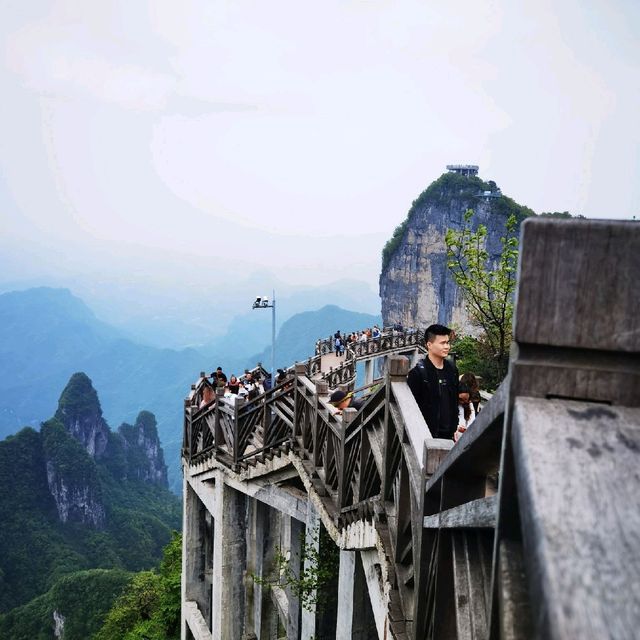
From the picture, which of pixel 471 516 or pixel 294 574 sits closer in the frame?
pixel 471 516

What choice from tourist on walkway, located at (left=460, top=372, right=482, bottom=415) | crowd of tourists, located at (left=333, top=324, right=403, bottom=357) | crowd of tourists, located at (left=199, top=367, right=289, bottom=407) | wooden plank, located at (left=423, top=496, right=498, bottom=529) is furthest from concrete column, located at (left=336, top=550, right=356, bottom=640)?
crowd of tourists, located at (left=333, top=324, right=403, bottom=357)

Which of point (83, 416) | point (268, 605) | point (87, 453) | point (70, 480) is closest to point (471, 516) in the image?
point (268, 605)

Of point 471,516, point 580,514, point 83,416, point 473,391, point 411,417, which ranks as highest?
point 580,514

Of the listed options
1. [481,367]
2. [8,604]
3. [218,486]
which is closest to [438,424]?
[218,486]

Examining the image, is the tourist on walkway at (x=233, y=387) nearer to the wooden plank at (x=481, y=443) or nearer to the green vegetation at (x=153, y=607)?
the green vegetation at (x=153, y=607)

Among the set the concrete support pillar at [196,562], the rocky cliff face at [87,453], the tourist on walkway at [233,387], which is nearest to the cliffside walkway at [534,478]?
the tourist on walkway at [233,387]

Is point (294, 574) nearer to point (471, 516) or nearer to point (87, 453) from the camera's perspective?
point (471, 516)
